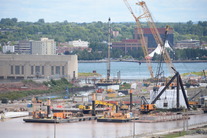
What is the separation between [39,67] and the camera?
104375 mm

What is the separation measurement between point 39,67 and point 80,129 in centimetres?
5227

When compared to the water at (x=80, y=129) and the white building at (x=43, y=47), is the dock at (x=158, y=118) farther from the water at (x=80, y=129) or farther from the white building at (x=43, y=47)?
the white building at (x=43, y=47)

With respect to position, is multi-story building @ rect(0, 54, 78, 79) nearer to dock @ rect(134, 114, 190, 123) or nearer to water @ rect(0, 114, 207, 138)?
dock @ rect(134, 114, 190, 123)

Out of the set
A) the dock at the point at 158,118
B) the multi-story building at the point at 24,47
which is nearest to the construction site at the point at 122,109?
the dock at the point at 158,118

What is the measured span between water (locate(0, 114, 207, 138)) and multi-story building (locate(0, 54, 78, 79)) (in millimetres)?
45436

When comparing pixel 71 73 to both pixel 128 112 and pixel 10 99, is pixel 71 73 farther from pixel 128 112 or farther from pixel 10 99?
pixel 128 112

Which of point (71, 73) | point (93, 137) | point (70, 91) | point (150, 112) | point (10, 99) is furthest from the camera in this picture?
point (71, 73)

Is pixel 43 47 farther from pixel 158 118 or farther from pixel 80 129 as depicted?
pixel 80 129

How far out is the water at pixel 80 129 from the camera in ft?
163

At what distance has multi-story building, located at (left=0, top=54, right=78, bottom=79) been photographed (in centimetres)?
10325

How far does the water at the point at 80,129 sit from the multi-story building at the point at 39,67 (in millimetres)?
45436

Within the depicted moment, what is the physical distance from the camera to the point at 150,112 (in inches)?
2414

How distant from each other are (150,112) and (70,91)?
2861cm

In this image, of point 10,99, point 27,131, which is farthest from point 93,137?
point 10,99
